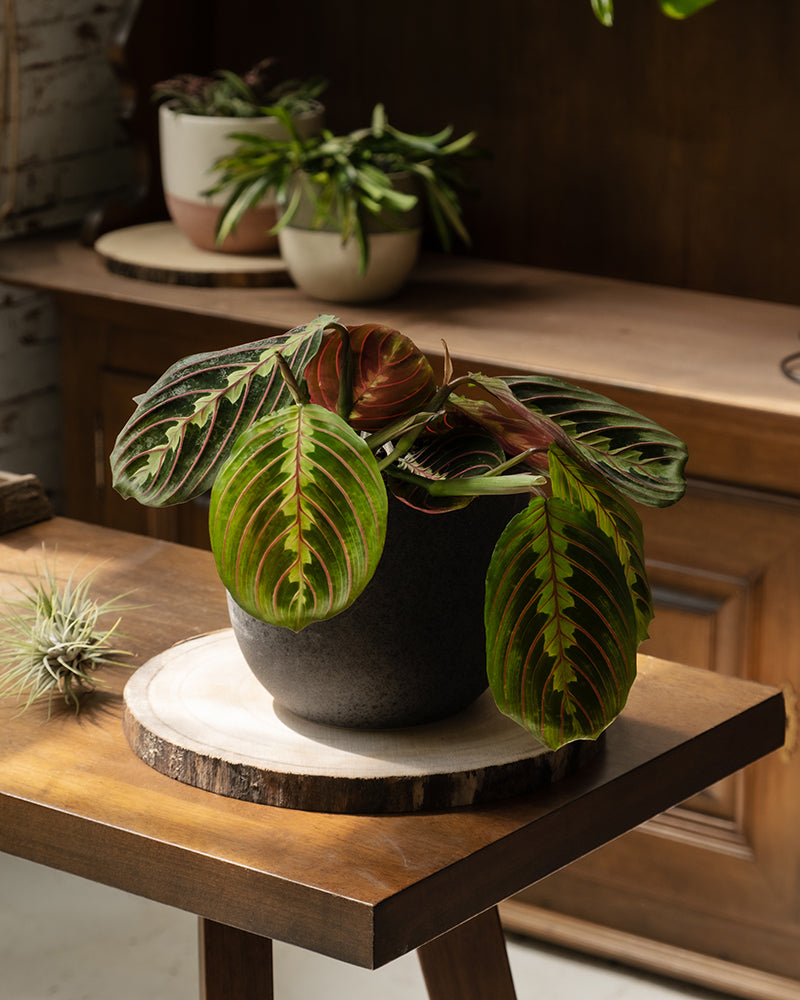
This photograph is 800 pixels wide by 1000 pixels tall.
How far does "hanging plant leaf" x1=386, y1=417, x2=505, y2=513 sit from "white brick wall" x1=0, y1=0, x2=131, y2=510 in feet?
4.68

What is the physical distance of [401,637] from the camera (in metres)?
0.89

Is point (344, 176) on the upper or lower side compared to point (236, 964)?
upper

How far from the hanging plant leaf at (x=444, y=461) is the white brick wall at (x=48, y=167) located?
1.43 metres

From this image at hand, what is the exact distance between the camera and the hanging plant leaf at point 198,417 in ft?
2.75

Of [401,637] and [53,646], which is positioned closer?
[401,637]

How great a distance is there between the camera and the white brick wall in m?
2.19

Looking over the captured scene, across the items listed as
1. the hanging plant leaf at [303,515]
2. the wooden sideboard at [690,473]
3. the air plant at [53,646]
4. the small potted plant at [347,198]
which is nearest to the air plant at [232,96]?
the small potted plant at [347,198]

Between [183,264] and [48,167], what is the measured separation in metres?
0.35

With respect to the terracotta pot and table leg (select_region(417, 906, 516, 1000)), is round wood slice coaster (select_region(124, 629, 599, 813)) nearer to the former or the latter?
the terracotta pot

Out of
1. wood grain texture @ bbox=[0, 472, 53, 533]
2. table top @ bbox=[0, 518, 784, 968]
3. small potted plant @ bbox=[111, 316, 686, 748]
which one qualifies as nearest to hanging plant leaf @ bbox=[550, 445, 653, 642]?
small potted plant @ bbox=[111, 316, 686, 748]

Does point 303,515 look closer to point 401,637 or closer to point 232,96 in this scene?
point 401,637

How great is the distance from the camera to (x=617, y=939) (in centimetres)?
188

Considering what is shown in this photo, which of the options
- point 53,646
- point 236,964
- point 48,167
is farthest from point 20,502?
point 48,167

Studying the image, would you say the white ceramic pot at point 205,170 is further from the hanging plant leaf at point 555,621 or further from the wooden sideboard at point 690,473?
the hanging plant leaf at point 555,621
